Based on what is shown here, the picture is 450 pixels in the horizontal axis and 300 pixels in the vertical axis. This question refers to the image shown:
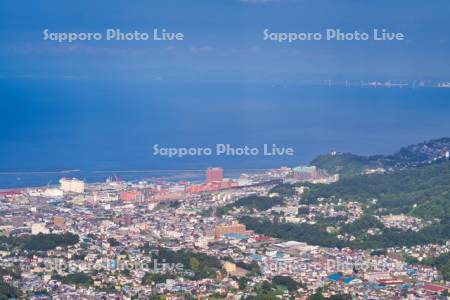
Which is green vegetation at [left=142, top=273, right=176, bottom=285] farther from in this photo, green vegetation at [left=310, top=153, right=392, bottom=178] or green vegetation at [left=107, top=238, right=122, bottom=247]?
green vegetation at [left=310, top=153, right=392, bottom=178]

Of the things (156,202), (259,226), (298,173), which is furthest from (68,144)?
(259,226)

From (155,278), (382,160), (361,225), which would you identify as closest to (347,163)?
(382,160)

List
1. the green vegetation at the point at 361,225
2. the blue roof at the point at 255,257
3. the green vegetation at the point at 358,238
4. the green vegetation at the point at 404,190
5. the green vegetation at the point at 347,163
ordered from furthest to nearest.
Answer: the green vegetation at the point at 347,163 → the green vegetation at the point at 404,190 → the green vegetation at the point at 361,225 → the green vegetation at the point at 358,238 → the blue roof at the point at 255,257

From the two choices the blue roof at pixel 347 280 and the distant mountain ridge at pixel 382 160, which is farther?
the distant mountain ridge at pixel 382 160

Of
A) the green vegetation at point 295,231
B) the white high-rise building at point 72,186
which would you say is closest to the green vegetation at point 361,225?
the green vegetation at point 295,231

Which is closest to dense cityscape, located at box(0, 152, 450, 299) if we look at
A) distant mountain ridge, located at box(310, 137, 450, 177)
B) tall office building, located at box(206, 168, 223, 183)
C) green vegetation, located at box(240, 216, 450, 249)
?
green vegetation, located at box(240, 216, 450, 249)

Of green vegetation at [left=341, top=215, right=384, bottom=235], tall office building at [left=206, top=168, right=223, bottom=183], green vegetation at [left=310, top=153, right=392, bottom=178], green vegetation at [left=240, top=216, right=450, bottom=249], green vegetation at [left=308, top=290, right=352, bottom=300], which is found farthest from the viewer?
green vegetation at [left=310, top=153, right=392, bottom=178]

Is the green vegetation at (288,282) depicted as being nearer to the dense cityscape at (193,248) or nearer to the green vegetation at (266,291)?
the dense cityscape at (193,248)
